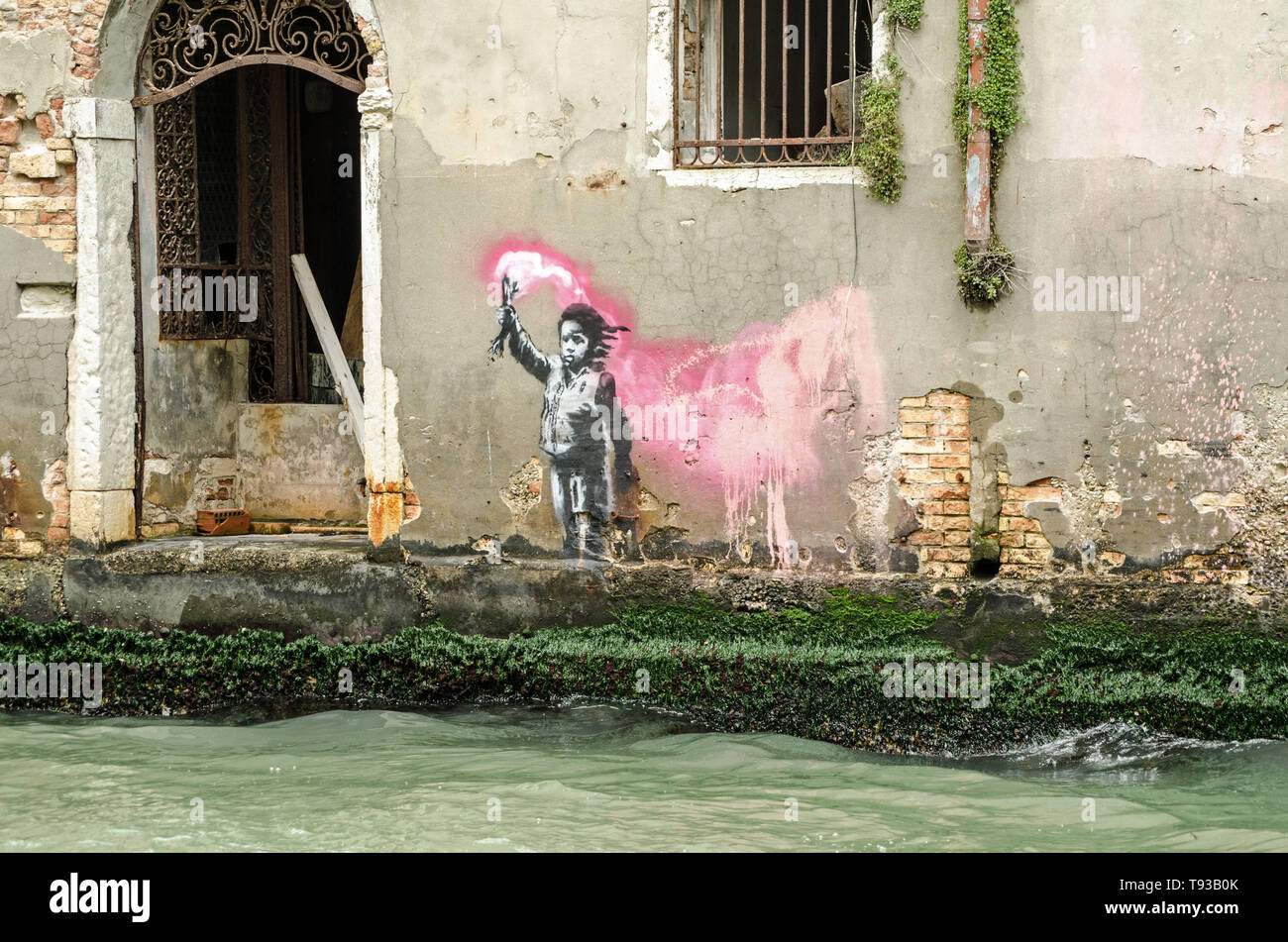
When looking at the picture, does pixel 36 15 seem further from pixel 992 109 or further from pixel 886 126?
pixel 992 109

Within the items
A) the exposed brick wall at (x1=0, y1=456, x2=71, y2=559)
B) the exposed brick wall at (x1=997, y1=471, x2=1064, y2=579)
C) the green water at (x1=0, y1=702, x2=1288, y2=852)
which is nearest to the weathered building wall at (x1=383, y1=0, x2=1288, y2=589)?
the exposed brick wall at (x1=997, y1=471, x2=1064, y2=579)

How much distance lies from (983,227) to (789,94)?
6.78ft

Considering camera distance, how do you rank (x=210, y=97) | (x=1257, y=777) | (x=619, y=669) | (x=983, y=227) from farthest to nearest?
(x=210, y=97) → (x=619, y=669) → (x=983, y=227) → (x=1257, y=777)

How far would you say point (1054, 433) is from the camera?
20.1 feet

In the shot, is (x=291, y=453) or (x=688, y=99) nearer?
(x=688, y=99)

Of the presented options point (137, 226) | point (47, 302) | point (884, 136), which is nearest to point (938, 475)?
point (884, 136)

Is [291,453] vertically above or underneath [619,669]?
above

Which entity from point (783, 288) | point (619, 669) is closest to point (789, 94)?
point (783, 288)

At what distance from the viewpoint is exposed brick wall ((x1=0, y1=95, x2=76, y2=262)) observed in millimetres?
7047

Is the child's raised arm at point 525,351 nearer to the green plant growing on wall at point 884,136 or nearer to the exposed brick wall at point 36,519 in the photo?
the green plant growing on wall at point 884,136

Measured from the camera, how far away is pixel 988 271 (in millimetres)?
6078

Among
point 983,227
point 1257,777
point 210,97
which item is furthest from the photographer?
point 210,97

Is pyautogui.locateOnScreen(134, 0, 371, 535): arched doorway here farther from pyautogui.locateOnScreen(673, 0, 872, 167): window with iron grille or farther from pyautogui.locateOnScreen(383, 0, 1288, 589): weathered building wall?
pyautogui.locateOnScreen(673, 0, 872, 167): window with iron grille

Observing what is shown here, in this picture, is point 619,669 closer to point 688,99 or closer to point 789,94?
point 688,99
